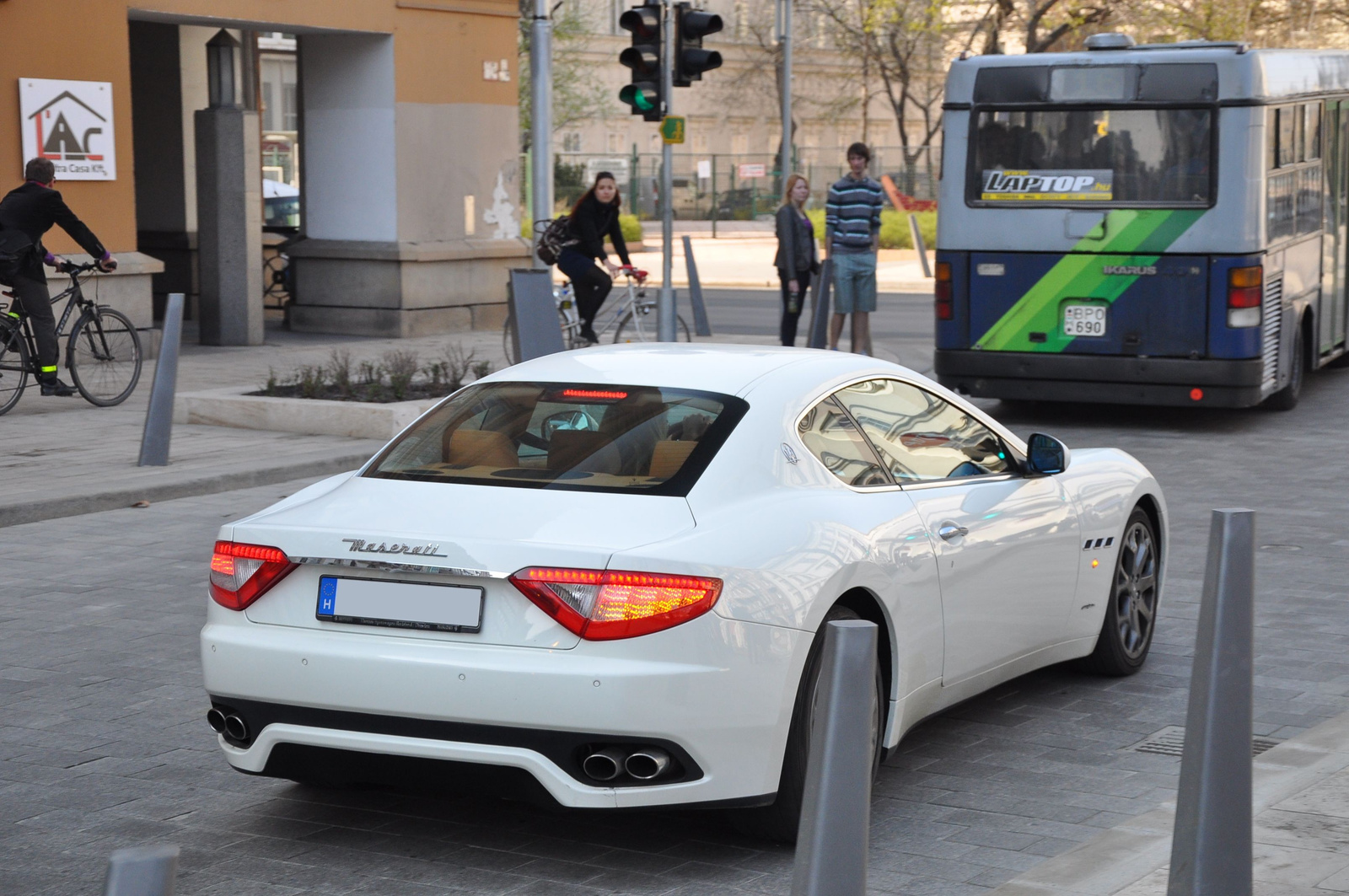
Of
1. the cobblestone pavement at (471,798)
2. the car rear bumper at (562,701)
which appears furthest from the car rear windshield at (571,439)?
the cobblestone pavement at (471,798)

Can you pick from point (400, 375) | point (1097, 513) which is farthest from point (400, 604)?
point (400, 375)

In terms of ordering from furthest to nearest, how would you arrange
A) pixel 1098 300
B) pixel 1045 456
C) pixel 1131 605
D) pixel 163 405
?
pixel 1098 300
pixel 163 405
pixel 1131 605
pixel 1045 456

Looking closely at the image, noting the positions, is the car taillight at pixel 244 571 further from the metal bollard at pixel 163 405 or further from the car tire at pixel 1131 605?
the metal bollard at pixel 163 405

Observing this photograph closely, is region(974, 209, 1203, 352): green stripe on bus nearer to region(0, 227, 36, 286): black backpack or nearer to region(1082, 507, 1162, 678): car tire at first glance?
region(1082, 507, 1162, 678): car tire

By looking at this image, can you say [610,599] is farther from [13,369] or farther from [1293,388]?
[1293,388]

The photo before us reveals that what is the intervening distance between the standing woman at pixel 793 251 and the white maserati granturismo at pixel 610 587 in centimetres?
1180

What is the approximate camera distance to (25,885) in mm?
4438

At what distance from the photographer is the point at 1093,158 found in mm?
13812

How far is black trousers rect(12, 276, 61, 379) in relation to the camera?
1366cm

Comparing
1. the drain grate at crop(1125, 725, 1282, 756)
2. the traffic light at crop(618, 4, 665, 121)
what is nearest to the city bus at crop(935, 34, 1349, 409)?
the traffic light at crop(618, 4, 665, 121)

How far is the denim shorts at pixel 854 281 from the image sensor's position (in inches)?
666

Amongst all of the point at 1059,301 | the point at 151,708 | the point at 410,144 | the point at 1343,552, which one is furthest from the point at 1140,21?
the point at 151,708

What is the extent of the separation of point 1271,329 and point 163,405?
8.04 m

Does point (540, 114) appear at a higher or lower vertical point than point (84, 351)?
higher
